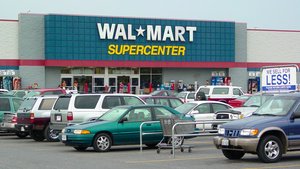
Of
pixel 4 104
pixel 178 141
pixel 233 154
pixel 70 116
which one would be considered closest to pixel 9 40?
pixel 4 104

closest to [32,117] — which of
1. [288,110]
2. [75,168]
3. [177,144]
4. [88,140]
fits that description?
[88,140]

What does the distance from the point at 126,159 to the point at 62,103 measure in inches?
266

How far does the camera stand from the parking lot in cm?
1555

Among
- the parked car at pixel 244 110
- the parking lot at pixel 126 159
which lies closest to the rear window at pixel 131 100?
the parking lot at pixel 126 159

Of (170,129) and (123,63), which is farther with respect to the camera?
(123,63)

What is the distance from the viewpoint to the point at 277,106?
16.6 meters

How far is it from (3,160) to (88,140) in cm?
325

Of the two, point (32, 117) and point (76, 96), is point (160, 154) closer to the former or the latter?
point (76, 96)

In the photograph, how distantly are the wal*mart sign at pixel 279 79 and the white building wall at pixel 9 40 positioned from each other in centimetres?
3042

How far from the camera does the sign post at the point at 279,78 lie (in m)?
22.1

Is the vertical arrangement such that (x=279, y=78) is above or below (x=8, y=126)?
above

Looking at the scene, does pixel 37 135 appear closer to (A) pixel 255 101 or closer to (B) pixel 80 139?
(B) pixel 80 139

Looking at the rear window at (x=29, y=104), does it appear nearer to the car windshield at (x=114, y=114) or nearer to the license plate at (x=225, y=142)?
the car windshield at (x=114, y=114)

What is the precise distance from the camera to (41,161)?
16906mm
